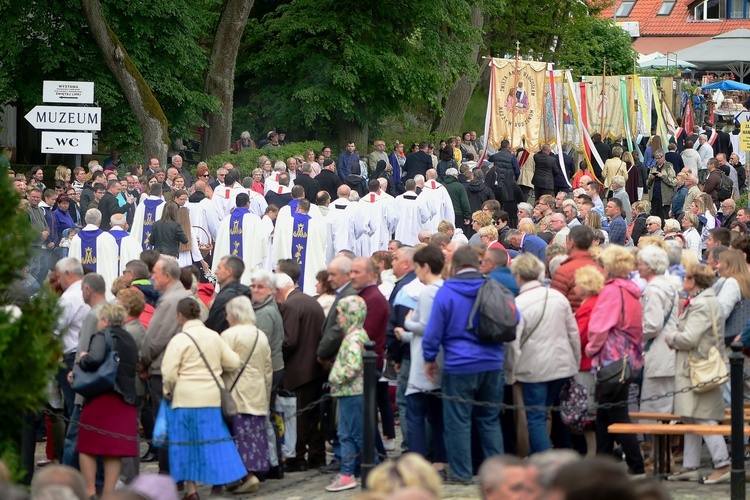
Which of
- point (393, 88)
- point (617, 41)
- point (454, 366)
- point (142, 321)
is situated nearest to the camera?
point (454, 366)

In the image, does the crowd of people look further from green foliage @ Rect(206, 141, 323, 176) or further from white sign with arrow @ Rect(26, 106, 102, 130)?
green foliage @ Rect(206, 141, 323, 176)

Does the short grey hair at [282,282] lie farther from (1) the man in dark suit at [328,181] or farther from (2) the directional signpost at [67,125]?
(1) the man in dark suit at [328,181]

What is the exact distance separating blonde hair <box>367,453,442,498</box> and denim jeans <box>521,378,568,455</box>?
15.5 ft

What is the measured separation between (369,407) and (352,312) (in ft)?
3.69

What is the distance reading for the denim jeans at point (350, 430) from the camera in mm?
10195

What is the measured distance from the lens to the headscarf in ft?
33.2

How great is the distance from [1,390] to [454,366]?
369cm

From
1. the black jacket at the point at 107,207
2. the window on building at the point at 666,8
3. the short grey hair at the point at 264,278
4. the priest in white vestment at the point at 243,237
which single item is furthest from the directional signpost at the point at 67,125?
the window on building at the point at 666,8

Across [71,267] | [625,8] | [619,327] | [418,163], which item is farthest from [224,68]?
[625,8]

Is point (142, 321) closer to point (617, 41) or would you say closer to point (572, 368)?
point (572, 368)

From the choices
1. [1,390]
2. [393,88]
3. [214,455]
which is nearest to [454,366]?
[214,455]

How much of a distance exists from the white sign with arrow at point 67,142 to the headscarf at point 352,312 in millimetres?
11972

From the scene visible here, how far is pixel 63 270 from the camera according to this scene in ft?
37.4

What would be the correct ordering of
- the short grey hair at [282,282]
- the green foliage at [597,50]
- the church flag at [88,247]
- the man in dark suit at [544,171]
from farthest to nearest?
1. the green foliage at [597,50]
2. the man in dark suit at [544,171]
3. the church flag at [88,247]
4. the short grey hair at [282,282]
